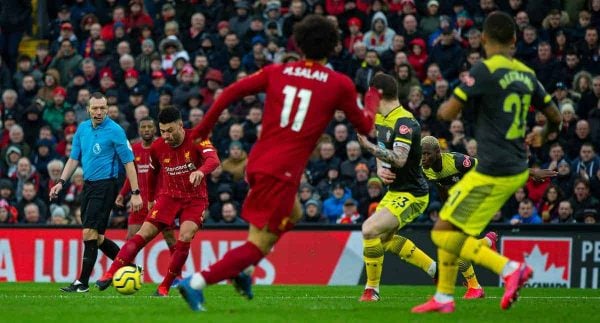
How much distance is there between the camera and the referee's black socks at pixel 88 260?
51.3 feet

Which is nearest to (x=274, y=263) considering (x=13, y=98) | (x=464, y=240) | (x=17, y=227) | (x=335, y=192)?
(x=335, y=192)

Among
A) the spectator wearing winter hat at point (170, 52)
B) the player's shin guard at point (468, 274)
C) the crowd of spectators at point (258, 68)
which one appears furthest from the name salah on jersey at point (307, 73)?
the spectator wearing winter hat at point (170, 52)

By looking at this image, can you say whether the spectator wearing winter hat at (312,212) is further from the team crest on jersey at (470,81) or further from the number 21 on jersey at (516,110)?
the team crest on jersey at (470,81)

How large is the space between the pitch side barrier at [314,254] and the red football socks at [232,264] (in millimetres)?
10116

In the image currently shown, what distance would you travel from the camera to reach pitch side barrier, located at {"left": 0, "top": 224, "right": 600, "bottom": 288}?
20.0 meters

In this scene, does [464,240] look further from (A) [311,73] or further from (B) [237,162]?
(B) [237,162]

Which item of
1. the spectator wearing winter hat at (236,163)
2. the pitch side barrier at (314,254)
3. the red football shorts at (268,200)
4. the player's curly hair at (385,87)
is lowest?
the pitch side barrier at (314,254)

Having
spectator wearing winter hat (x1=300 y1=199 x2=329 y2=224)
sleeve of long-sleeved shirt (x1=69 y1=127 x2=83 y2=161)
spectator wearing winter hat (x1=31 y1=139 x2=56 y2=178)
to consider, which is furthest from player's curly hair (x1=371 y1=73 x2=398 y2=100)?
spectator wearing winter hat (x1=31 y1=139 x2=56 y2=178)

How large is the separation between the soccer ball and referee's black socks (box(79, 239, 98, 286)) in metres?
2.62

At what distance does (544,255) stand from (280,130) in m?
10.8

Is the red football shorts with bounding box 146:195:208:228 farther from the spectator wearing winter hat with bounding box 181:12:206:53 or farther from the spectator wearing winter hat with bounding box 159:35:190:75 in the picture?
the spectator wearing winter hat with bounding box 181:12:206:53

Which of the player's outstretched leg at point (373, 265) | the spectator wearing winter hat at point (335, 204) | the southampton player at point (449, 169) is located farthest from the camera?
the spectator wearing winter hat at point (335, 204)

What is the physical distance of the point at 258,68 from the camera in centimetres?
2494

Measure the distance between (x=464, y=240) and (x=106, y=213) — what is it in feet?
21.7
